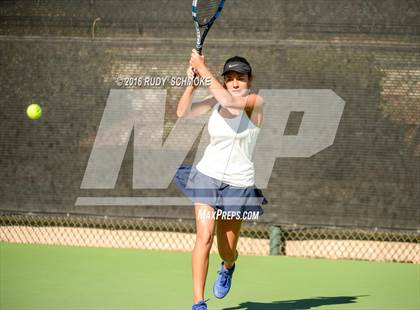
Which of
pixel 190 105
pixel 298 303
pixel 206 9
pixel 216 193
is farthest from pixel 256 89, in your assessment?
pixel 216 193

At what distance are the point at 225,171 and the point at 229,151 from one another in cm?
11

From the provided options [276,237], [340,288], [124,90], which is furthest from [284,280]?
[124,90]

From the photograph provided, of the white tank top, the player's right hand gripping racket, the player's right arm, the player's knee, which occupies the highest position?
the player's right hand gripping racket

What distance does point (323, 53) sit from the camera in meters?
6.92

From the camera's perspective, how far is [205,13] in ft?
16.4

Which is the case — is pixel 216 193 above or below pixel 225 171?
below

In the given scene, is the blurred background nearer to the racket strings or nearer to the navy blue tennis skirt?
the racket strings

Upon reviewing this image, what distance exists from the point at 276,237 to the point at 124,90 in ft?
6.38

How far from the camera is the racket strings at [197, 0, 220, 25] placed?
489 cm

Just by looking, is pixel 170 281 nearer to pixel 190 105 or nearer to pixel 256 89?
pixel 190 105

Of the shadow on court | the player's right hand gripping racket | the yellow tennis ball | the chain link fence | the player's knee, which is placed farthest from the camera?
the yellow tennis ball

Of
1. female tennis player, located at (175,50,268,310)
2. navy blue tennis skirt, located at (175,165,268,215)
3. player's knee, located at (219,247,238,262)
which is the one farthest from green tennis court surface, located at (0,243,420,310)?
navy blue tennis skirt, located at (175,165,268,215)

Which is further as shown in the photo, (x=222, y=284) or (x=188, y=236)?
(x=188, y=236)

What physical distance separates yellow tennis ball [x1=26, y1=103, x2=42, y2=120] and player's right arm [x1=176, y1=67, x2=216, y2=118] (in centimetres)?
318
